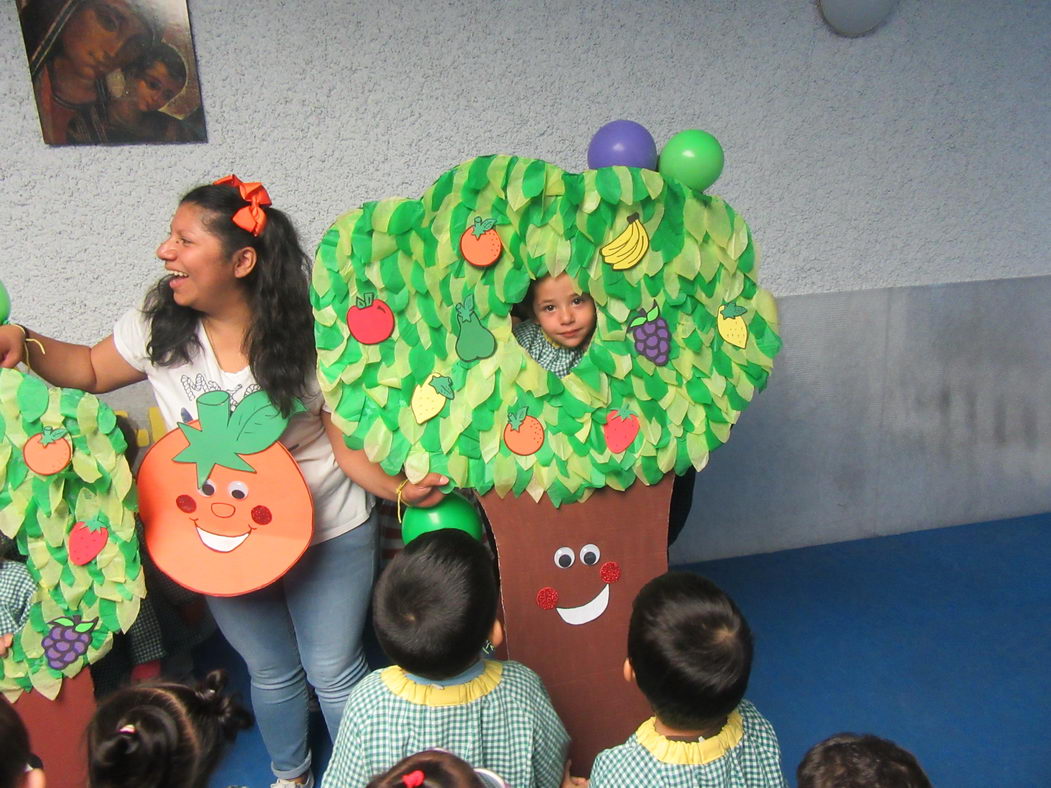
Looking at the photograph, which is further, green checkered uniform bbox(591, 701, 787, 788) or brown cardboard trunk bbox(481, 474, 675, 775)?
brown cardboard trunk bbox(481, 474, 675, 775)

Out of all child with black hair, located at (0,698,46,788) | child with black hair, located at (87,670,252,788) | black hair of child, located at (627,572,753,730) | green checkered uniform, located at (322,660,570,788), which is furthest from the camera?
green checkered uniform, located at (322,660,570,788)

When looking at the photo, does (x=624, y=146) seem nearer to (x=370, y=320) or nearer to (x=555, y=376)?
(x=555, y=376)

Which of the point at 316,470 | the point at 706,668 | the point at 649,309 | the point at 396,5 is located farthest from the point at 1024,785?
the point at 396,5

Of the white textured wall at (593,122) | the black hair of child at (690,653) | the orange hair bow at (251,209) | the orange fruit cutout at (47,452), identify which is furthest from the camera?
the white textured wall at (593,122)

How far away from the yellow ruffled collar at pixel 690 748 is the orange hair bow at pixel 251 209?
100 cm

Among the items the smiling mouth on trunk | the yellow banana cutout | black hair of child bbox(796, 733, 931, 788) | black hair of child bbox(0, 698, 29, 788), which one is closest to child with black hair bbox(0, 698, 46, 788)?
black hair of child bbox(0, 698, 29, 788)

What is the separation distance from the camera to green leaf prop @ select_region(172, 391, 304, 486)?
1411mm

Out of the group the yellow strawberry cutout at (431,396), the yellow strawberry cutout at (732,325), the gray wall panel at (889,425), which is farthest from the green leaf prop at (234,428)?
the gray wall panel at (889,425)

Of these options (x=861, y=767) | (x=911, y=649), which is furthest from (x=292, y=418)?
(x=911, y=649)

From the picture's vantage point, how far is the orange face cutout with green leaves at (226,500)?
142 centimetres

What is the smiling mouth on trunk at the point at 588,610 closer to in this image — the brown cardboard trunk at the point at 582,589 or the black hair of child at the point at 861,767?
the brown cardboard trunk at the point at 582,589

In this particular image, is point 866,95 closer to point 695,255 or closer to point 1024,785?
point 695,255

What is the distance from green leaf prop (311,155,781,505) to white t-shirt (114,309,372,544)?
A: 5.3 inches

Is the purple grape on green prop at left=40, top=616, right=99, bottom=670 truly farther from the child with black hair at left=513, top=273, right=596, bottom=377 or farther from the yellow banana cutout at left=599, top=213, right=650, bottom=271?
the yellow banana cutout at left=599, top=213, right=650, bottom=271
